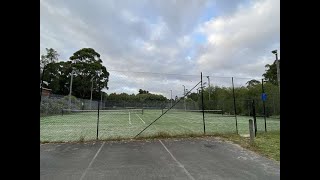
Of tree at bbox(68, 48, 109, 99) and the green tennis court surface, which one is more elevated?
tree at bbox(68, 48, 109, 99)

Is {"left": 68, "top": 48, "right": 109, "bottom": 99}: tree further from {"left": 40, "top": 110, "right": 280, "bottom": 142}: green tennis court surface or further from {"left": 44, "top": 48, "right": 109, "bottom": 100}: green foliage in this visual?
{"left": 40, "top": 110, "right": 280, "bottom": 142}: green tennis court surface

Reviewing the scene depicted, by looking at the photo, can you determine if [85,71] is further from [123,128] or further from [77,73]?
[123,128]

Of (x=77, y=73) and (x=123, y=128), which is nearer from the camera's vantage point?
(x=123, y=128)

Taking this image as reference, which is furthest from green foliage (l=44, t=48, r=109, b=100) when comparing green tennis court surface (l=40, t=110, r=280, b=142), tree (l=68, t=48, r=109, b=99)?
green tennis court surface (l=40, t=110, r=280, b=142)

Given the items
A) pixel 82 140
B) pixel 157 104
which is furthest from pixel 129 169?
pixel 157 104

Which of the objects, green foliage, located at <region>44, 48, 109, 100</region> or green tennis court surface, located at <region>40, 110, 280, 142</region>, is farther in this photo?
green foliage, located at <region>44, 48, 109, 100</region>

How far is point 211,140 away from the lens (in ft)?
34.0

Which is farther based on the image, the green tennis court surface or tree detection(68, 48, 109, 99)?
tree detection(68, 48, 109, 99)

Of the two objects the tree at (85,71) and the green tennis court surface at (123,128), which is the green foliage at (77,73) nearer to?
the tree at (85,71)

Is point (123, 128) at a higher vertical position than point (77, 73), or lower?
lower

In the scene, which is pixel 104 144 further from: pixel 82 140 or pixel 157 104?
pixel 157 104

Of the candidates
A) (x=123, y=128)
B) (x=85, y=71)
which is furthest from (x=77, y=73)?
(x=123, y=128)

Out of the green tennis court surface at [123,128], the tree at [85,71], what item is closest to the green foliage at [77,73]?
the tree at [85,71]

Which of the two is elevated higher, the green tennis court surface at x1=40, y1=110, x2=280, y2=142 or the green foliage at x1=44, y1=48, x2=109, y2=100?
the green foliage at x1=44, y1=48, x2=109, y2=100
